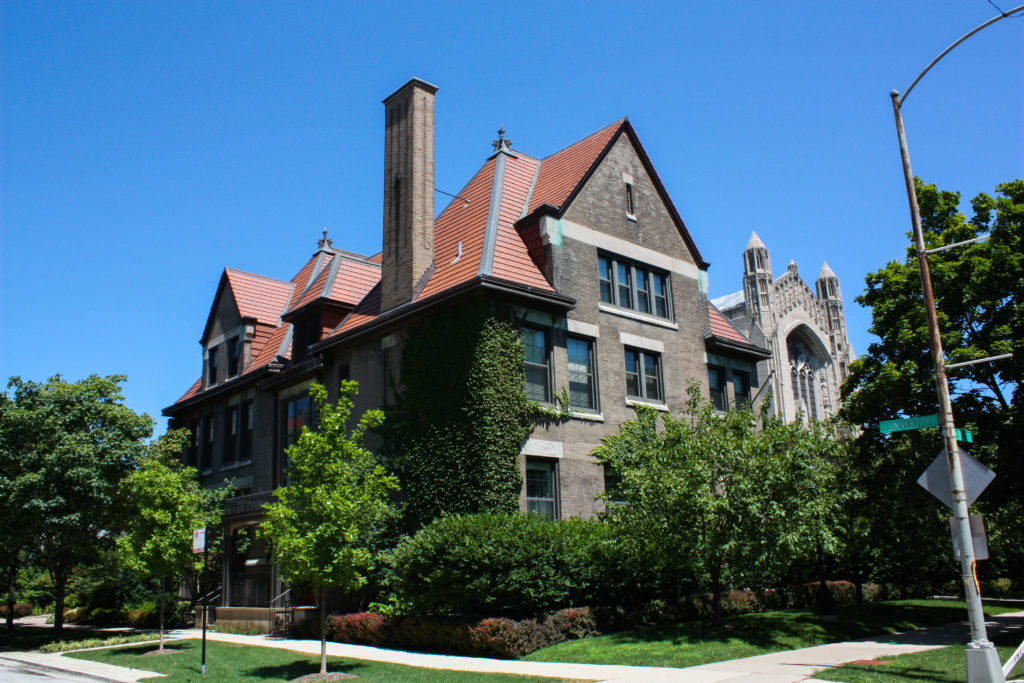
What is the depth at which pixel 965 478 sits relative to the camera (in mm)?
12828

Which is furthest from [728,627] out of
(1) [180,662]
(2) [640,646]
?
(1) [180,662]

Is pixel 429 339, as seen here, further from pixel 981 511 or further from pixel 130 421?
pixel 981 511

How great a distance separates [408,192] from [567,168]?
18.5ft

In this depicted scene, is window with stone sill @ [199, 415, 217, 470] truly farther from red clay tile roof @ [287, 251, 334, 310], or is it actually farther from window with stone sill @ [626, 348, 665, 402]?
window with stone sill @ [626, 348, 665, 402]

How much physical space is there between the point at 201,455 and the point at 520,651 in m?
23.0

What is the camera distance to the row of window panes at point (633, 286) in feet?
85.4

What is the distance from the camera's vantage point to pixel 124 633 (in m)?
27.8

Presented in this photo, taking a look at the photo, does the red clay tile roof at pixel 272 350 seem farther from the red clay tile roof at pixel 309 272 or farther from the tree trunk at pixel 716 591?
the tree trunk at pixel 716 591

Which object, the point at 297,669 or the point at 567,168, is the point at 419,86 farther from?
the point at 297,669

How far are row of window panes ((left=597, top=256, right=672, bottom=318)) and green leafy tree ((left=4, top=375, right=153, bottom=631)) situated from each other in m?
15.5

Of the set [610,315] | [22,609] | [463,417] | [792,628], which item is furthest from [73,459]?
[22,609]

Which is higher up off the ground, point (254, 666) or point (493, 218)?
point (493, 218)

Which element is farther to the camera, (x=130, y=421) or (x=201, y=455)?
(x=201, y=455)

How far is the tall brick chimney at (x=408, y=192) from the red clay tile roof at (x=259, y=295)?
11286 mm
